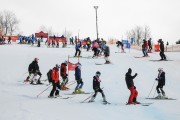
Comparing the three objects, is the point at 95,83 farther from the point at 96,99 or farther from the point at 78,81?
the point at 78,81

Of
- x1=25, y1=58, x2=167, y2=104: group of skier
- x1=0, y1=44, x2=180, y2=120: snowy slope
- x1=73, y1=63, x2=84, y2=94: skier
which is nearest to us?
x1=0, y1=44, x2=180, y2=120: snowy slope

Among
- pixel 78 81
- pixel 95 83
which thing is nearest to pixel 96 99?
pixel 95 83

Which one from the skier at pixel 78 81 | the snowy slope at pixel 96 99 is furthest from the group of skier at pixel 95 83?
the snowy slope at pixel 96 99

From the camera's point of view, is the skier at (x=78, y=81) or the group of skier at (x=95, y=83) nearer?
the group of skier at (x=95, y=83)

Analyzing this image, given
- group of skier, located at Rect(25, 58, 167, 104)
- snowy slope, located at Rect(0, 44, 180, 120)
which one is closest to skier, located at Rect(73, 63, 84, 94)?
group of skier, located at Rect(25, 58, 167, 104)

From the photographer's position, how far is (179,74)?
28.8 meters

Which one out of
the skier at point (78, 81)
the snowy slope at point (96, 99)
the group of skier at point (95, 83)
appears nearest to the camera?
the snowy slope at point (96, 99)

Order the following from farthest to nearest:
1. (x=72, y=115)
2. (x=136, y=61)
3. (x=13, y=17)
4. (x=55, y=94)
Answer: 1. (x=13, y=17)
2. (x=136, y=61)
3. (x=55, y=94)
4. (x=72, y=115)

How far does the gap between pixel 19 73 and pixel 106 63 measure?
758cm

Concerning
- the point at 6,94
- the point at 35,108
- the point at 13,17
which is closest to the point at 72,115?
the point at 35,108

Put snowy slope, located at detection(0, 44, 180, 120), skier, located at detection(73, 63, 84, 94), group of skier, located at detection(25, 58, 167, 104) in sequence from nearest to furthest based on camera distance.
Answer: snowy slope, located at detection(0, 44, 180, 120)
group of skier, located at detection(25, 58, 167, 104)
skier, located at detection(73, 63, 84, 94)

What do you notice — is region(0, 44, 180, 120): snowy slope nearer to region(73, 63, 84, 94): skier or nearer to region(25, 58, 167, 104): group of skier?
region(25, 58, 167, 104): group of skier

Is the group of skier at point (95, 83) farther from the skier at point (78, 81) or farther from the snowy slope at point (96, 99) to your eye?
the snowy slope at point (96, 99)

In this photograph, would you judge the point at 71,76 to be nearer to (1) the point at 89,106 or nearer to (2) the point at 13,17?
(1) the point at 89,106
